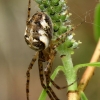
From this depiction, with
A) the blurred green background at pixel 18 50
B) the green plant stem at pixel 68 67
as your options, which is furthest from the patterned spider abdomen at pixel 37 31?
the blurred green background at pixel 18 50

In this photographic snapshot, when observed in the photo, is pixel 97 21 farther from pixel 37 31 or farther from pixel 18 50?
pixel 18 50

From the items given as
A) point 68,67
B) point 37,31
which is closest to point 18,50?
point 37,31

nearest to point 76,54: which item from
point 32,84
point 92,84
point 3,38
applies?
point 92,84

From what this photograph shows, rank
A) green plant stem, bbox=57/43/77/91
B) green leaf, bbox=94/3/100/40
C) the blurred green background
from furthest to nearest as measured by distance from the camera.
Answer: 1. the blurred green background
2. green leaf, bbox=94/3/100/40
3. green plant stem, bbox=57/43/77/91

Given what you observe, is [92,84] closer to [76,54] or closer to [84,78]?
[76,54]

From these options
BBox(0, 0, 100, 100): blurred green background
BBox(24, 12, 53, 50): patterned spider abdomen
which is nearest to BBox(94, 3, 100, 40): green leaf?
BBox(24, 12, 53, 50): patterned spider abdomen

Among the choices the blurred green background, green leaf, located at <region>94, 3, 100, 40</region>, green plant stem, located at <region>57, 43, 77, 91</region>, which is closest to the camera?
green plant stem, located at <region>57, 43, 77, 91</region>

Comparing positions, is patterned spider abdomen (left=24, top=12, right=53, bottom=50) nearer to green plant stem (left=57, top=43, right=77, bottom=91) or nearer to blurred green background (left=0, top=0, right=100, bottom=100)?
green plant stem (left=57, top=43, right=77, bottom=91)

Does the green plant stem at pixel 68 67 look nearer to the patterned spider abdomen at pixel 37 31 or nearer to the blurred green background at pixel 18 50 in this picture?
the patterned spider abdomen at pixel 37 31
